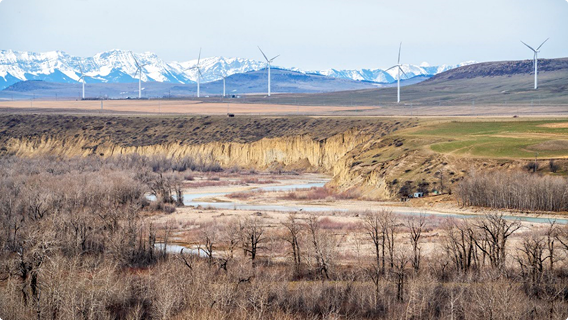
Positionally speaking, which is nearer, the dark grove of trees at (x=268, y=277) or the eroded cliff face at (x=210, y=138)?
the dark grove of trees at (x=268, y=277)

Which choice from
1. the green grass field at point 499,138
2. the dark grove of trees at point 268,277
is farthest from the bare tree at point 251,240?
the green grass field at point 499,138

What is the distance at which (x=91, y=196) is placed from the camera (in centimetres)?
7231

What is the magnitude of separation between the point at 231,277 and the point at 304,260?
744 cm

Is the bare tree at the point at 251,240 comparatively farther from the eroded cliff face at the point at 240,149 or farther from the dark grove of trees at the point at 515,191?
the eroded cliff face at the point at 240,149

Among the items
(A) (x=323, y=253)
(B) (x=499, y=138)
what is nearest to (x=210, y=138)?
(B) (x=499, y=138)

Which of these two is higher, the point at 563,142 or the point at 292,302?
the point at 563,142

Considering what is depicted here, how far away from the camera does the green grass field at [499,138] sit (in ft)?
284

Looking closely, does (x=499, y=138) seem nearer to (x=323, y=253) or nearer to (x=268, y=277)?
(x=323, y=253)

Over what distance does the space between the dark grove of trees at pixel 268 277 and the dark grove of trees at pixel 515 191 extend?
15249 mm

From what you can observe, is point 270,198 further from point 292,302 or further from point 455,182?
point 292,302

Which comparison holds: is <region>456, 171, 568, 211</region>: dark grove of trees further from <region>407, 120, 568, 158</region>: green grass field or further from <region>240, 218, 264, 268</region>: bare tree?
<region>240, 218, 264, 268</region>: bare tree

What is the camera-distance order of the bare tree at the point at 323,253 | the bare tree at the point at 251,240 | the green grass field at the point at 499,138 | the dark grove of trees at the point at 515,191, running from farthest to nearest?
the green grass field at the point at 499,138
the dark grove of trees at the point at 515,191
the bare tree at the point at 251,240
the bare tree at the point at 323,253

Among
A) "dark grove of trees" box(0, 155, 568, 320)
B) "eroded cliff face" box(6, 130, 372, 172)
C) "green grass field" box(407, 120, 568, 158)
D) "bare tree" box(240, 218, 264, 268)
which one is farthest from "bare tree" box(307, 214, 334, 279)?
"eroded cliff face" box(6, 130, 372, 172)

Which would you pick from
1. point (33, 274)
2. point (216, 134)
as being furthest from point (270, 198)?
point (216, 134)
